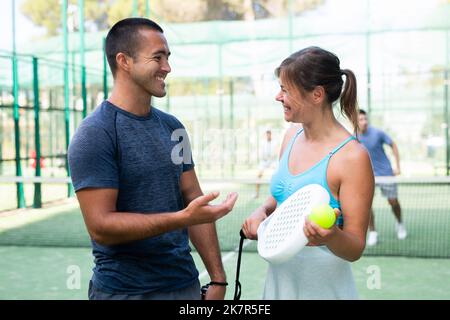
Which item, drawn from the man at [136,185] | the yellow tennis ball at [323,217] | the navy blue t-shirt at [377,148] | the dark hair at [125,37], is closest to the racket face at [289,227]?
the yellow tennis ball at [323,217]

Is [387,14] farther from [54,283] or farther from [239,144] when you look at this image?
[54,283]

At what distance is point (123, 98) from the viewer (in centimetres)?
215

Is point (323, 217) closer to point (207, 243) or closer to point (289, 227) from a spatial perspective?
point (289, 227)

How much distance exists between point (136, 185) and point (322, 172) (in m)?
0.55

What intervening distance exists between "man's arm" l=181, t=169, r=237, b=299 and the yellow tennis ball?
24.7 inches

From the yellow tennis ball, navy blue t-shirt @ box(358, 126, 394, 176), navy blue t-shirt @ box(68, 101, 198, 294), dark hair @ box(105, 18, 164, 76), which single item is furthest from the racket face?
navy blue t-shirt @ box(358, 126, 394, 176)

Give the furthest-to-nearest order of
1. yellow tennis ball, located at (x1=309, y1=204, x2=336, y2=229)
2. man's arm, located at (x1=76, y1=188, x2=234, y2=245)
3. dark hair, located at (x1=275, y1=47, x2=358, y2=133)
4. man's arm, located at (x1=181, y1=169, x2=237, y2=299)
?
man's arm, located at (x1=181, y1=169, x2=237, y2=299), dark hair, located at (x1=275, y1=47, x2=358, y2=133), man's arm, located at (x1=76, y1=188, x2=234, y2=245), yellow tennis ball, located at (x1=309, y1=204, x2=336, y2=229)

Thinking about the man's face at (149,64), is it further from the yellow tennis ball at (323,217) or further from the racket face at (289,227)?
the yellow tennis ball at (323,217)

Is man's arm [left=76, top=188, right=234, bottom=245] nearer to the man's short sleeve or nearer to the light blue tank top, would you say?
the man's short sleeve

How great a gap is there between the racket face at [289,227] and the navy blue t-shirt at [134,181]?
1.09 feet

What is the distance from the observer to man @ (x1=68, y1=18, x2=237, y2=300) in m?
1.97
